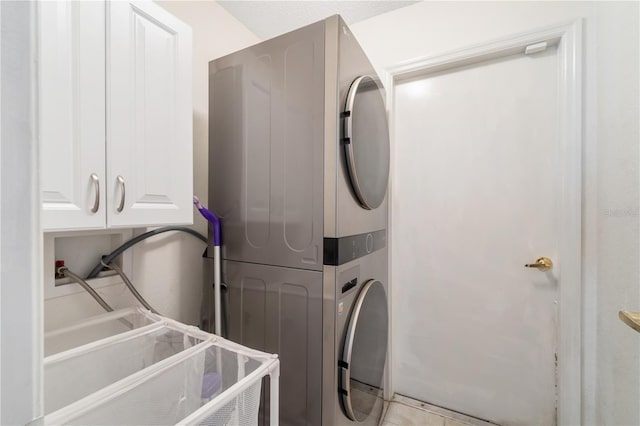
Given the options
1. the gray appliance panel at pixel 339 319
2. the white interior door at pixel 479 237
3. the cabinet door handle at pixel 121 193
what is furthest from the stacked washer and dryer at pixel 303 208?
the white interior door at pixel 479 237

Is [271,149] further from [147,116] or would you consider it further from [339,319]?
[339,319]

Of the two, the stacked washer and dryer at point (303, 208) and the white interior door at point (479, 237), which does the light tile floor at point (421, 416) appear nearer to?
the white interior door at point (479, 237)

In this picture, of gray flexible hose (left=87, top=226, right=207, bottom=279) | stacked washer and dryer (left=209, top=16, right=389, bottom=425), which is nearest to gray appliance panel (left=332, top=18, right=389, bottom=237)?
stacked washer and dryer (left=209, top=16, right=389, bottom=425)

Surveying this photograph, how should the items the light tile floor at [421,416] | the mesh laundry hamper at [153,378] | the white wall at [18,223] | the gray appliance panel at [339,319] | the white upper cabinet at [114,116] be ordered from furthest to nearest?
the light tile floor at [421,416], the gray appliance panel at [339,319], the white upper cabinet at [114,116], the mesh laundry hamper at [153,378], the white wall at [18,223]

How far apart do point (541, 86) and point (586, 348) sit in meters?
1.37

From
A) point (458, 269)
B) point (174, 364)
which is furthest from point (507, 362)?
point (174, 364)

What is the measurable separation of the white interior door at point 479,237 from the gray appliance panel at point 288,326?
3.23 ft

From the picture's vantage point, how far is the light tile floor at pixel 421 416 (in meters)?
1.54

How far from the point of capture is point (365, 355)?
116 cm

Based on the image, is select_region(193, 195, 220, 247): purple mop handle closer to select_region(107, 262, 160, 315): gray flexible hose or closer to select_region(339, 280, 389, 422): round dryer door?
select_region(107, 262, 160, 315): gray flexible hose

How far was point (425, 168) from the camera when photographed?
1.71 metres

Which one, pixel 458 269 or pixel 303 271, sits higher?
pixel 303 271

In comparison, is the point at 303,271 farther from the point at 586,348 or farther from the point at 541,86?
the point at 541,86

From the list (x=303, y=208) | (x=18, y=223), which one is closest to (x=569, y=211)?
(x=303, y=208)
